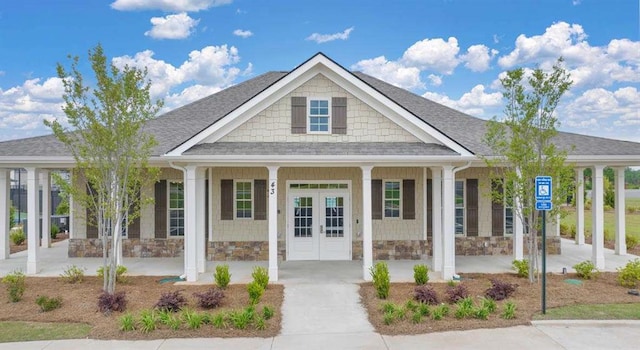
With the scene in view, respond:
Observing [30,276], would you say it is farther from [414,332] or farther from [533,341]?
[533,341]

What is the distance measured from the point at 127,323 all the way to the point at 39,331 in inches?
64.5

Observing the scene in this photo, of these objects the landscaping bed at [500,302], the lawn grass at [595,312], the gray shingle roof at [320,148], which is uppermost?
the gray shingle roof at [320,148]

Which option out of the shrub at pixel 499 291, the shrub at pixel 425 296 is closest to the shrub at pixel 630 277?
the shrub at pixel 499 291

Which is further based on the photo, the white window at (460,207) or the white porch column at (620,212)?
the white window at (460,207)

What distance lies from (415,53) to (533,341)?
18134 millimetres

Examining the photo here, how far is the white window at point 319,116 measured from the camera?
40.2 ft

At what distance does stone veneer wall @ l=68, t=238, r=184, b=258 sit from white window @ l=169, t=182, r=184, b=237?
0.31m

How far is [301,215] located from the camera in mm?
14438

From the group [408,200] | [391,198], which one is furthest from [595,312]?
[391,198]

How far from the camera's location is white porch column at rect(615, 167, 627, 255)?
598 inches

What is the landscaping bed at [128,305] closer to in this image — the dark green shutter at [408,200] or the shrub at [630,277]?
the dark green shutter at [408,200]

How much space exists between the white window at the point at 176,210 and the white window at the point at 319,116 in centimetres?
572

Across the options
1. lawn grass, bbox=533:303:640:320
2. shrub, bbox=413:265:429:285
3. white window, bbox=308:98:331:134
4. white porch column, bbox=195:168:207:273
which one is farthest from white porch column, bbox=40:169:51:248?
lawn grass, bbox=533:303:640:320

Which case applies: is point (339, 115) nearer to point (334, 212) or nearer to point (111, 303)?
point (334, 212)
